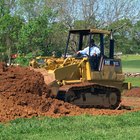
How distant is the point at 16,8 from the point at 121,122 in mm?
34135

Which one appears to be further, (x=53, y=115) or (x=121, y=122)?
(x=53, y=115)

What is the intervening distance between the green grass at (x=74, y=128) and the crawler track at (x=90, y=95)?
3100 mm

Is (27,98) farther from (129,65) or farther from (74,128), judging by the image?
(129,65)

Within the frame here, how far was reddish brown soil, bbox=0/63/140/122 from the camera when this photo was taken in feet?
47.8

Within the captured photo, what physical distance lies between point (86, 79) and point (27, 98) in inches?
141

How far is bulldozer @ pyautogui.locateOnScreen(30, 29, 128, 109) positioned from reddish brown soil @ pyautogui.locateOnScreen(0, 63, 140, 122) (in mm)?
884

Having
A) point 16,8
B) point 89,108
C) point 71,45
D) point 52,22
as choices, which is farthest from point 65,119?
point 16,8

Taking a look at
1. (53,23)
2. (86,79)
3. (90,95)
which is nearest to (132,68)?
(53,23)

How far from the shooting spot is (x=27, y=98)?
15398mm

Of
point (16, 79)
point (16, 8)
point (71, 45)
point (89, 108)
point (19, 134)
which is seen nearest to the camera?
point (19, 134)

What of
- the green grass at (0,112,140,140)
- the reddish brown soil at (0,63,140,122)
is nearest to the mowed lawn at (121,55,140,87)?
the reddish brown soil at (0,63,140,122)

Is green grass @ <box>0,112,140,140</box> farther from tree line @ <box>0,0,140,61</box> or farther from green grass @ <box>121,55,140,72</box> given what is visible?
green grass @ <box>121,55,140,72</box>

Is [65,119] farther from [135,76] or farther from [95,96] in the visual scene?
[135,76]

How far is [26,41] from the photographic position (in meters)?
39.3
